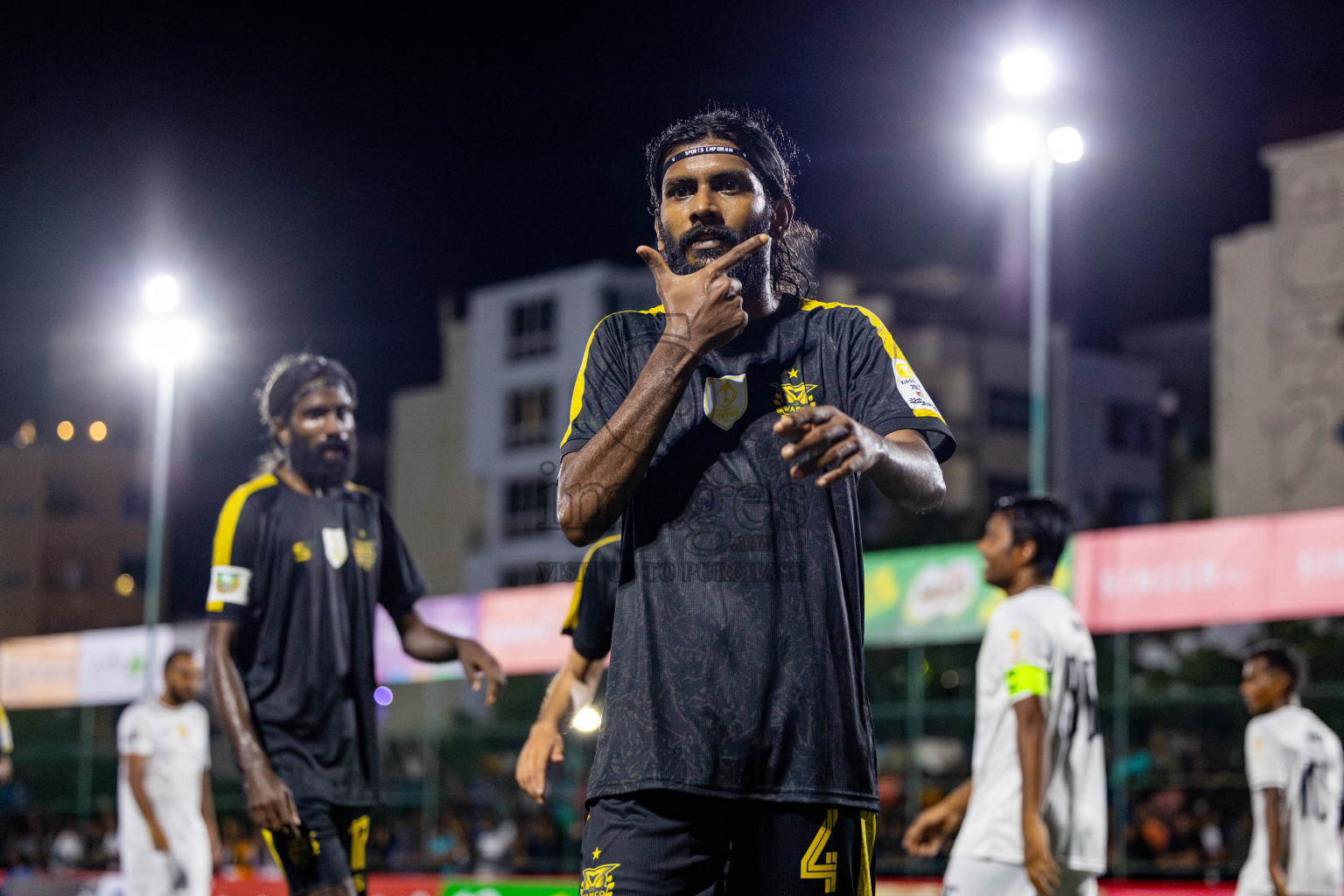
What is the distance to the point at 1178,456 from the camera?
55781mm

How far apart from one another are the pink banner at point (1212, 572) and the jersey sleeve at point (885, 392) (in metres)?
13.7

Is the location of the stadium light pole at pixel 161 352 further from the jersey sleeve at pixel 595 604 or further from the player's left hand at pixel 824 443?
the player's left hand at pixel 824 443

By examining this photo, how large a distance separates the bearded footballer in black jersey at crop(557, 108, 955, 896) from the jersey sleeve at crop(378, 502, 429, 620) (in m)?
2.72

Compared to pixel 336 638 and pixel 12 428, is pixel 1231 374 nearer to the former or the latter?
pixel 12 428

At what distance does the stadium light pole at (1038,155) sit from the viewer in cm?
1549

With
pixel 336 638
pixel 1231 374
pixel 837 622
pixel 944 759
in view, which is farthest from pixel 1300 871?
pixel 1231 374

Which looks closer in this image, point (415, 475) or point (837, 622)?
point (837, 622)

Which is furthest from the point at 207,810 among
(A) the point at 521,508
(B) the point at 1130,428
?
(B) the point at 1130,428

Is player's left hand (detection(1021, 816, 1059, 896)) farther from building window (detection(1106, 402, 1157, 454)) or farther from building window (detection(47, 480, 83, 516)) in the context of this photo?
building window (detection(47, 480, 83, 516))

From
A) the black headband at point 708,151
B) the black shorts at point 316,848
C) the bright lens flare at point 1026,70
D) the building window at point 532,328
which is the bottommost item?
the black shorts at point 316,848

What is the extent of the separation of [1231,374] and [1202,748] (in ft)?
91.8

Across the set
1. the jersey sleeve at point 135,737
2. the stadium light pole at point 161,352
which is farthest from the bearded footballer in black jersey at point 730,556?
the stadium light pole at point 161,352

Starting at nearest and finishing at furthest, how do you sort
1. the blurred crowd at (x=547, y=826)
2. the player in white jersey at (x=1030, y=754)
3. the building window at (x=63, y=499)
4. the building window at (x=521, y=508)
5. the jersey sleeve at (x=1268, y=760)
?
the player in white jersey at (x=1030, y=754)
the jersey sleeve at (x=1268, y=760)
the blurred crowd at (x=547, y=826)
the building window at (x=521, y=508)
the building window at (x=63, y=499)

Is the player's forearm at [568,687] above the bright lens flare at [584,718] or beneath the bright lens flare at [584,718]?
above
